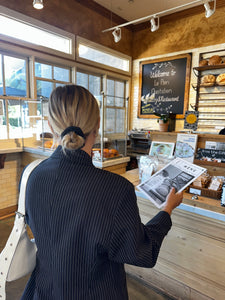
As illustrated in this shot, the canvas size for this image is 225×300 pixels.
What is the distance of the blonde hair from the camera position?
27.0 inches

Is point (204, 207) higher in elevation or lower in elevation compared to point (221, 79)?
lower

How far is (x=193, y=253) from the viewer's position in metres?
1.55

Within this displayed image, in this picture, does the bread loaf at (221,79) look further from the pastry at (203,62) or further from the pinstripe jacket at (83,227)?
the pinstripe jacket at (83,227)

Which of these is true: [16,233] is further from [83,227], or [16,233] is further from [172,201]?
[172,201]

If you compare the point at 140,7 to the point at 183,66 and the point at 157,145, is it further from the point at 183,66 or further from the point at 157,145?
the point at 157,145

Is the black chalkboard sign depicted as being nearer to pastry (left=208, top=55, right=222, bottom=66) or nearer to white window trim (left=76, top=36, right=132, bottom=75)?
white window trim (left=76, top=36, right=132, bottom=75)

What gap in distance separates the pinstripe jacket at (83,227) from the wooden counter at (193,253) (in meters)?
0.79

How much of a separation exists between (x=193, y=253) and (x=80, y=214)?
1.27 metres

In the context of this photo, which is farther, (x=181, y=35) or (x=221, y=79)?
(x=181, y=35)

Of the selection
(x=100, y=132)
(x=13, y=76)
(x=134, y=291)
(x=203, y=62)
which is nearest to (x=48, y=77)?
(x=13, y=76)

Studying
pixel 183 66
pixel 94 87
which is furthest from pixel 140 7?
pixel 94 87

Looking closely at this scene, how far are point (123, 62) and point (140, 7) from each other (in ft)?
4.50

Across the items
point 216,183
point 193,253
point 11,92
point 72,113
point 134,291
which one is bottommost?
point 134,291

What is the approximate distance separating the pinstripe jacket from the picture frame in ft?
3.94
